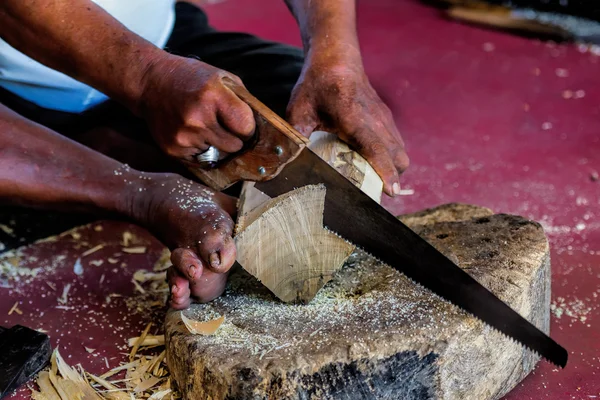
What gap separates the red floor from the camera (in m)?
2.59

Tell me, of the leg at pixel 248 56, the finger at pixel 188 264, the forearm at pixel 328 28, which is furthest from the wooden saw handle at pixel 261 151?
the leg at pixel 248 56

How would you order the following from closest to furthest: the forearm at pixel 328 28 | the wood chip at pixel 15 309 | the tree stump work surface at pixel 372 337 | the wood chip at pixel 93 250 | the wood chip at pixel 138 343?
1. the tree stump work surface at pixel 372 337
2. the wood chip at pixel 138 343
3. the forearm at pixel 328 28
4. the wood chip at pixel 15 309
5. the wood chip at pixel 93 250

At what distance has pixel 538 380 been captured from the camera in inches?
90.9

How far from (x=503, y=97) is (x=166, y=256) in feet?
7.84

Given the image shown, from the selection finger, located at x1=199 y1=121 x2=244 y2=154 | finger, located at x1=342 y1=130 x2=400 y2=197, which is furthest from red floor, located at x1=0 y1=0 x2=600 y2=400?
finger, located at x1=199 y1=121 x2=244 y2=154

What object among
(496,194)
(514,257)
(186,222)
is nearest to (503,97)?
(496,194)

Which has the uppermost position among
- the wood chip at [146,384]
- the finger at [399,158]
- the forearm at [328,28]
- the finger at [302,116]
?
the forearm at [328,28]

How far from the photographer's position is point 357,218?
86.9 inches

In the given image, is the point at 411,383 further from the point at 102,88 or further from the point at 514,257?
the point at 102,88

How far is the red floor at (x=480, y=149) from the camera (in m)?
2.59

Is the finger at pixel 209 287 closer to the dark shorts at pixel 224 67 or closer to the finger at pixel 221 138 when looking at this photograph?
the finger at pixel 221 138

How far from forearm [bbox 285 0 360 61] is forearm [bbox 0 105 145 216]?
0.76 meters

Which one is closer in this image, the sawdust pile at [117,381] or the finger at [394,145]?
the sawdust pile at [117,381]

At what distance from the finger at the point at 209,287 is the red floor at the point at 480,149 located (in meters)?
0.42
